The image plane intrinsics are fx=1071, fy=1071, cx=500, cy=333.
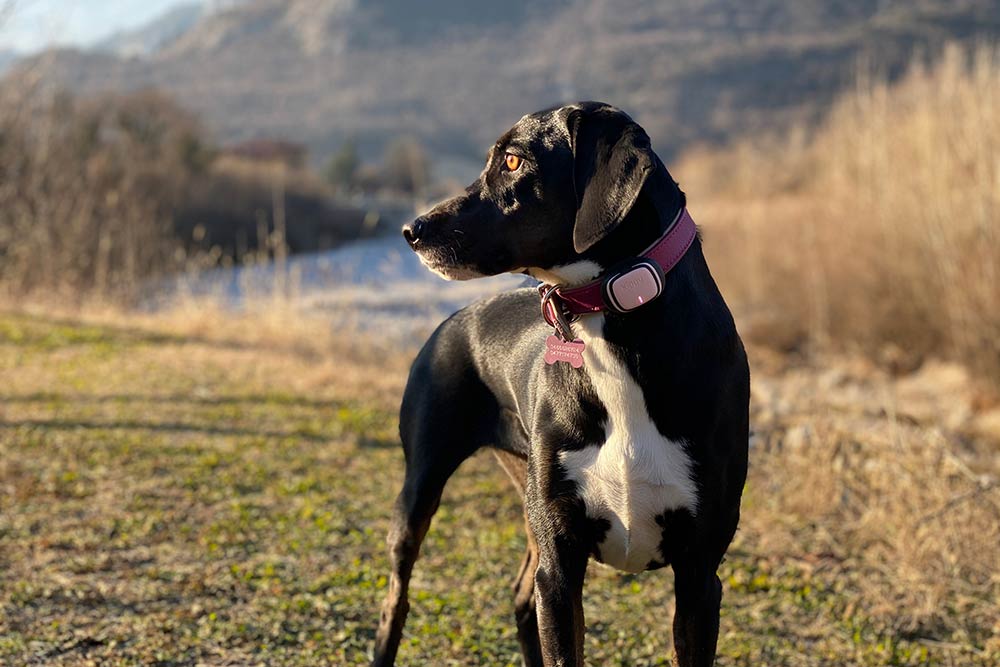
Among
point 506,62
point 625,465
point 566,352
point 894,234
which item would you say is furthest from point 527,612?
point 506,62

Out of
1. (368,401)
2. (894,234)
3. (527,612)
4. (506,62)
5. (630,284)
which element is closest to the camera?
(630,284)

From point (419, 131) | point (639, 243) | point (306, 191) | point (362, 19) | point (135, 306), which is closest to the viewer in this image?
point (639, 243)

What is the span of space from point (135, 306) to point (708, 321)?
11.2m

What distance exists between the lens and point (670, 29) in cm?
11512

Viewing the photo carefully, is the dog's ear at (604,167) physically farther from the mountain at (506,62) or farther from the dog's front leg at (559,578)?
the mountain at (506,62)

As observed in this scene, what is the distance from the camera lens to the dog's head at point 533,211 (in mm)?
2598

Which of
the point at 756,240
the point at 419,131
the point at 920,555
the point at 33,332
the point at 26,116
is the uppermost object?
the point at 419,131

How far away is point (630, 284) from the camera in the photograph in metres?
2.42

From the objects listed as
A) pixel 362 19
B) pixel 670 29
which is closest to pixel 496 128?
pixel 670 29

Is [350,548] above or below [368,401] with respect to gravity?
below

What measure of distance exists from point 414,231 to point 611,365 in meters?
0.59

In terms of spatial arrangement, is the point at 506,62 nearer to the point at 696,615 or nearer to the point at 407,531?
the point at 407,531

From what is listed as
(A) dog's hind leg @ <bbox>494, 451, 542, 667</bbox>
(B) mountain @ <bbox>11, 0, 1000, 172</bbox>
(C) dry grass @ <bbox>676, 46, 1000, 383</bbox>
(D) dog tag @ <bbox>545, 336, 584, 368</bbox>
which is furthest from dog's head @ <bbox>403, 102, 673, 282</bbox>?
(B) mountain @ <bbox>11, 0, 1000, 172</bbox>

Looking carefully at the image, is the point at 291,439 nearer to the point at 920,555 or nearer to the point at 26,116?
the point at 920,555
